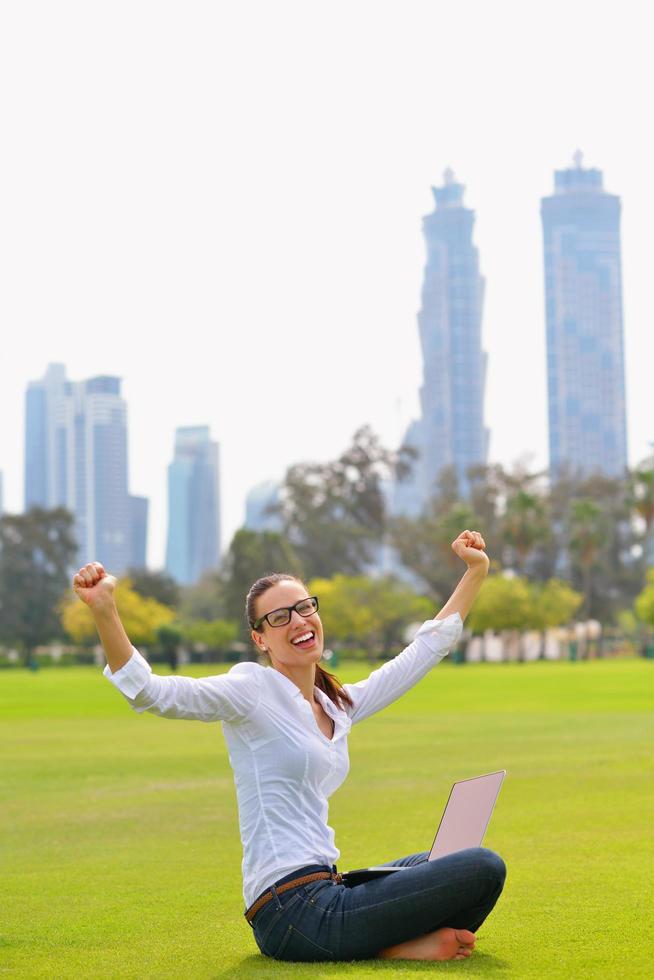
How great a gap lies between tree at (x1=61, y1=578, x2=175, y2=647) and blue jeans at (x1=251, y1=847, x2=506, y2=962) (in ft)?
351

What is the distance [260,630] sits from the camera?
647cm

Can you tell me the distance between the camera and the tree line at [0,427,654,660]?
109m

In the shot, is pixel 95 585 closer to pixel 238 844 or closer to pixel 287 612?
pixel 287 612

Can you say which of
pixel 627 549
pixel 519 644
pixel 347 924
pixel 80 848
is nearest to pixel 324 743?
Answer: pixel 347 924

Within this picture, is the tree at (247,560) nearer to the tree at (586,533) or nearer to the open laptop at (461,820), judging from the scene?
the tree at (586,533)

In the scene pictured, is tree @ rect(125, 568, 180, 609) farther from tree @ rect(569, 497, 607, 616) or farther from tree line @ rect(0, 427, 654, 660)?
tree @ rect(569, 497, 607, 616)

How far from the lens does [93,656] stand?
127 meters

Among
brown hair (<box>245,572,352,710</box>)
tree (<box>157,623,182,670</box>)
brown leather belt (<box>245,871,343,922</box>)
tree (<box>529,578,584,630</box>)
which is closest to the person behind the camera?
brown leather belt (<box>245,871,343,922</box>)

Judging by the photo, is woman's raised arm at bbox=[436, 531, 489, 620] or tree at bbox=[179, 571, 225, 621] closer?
woman's raised arm at bbox=[436, 531, 489, 620]

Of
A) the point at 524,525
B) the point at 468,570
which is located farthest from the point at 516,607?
the point at 468,570

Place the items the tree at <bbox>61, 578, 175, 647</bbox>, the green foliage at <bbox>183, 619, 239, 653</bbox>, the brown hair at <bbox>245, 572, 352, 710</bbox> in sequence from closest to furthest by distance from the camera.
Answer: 1. the brown hair at <bbox>245, 572, 352, 710</bbox>
2. the green foliage at <bbox>183, 619, 239, 653</bbox>
3. the tree at <bbox>61, 578, 175, 647</bbox>

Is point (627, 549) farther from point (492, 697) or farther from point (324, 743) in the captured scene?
point (324, 743)

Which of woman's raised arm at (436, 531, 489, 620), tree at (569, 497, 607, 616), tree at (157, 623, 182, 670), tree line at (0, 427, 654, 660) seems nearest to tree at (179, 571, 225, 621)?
tree line at (0, 427, 654, 660)

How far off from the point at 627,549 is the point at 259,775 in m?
137
